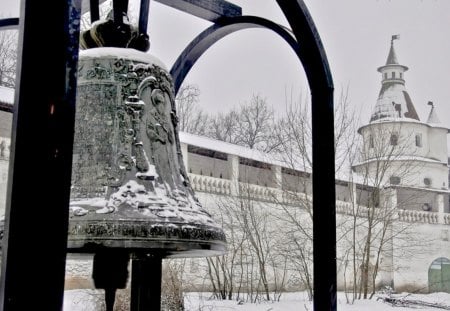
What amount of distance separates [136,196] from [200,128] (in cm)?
1674

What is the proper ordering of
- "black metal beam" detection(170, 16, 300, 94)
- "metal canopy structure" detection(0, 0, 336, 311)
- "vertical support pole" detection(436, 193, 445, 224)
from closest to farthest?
1. "metal canopy structure" detection(0, 0, 336, 311)
2. "black metal beam" detection(170, 16, 300, 94)
3. "vertical support pole" detection(436, 193, 445, 224)

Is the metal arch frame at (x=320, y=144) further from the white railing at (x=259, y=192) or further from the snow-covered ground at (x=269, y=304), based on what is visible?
the white railing at (x=259, y=192)

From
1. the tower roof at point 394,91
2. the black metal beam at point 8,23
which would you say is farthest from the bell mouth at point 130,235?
the tower roof at point 394,91

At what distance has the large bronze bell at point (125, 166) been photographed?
1269mm

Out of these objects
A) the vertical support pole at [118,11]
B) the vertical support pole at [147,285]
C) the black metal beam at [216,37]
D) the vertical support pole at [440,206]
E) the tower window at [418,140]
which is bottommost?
the vertical support pole at [147,285]

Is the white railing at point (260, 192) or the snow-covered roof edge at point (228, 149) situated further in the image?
the white railing at point (260, 192)

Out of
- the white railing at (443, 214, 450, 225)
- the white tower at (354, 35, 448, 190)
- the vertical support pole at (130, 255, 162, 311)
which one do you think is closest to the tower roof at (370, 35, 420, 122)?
the white tower at (354, 35, 448, 190)

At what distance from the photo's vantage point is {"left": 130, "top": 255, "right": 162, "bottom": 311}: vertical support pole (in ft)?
6.72

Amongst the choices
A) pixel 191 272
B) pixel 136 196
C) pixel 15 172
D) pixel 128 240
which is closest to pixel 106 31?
pixel 136 196

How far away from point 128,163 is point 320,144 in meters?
0.56

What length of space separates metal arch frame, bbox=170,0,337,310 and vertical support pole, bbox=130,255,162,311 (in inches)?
24.0

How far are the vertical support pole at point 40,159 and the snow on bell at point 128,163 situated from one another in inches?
15.5

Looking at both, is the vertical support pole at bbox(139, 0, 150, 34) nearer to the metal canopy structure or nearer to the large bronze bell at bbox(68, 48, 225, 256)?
the large bronze bell at bbox(68, 48, 225, 256)

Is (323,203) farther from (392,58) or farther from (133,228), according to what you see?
(392,58)
